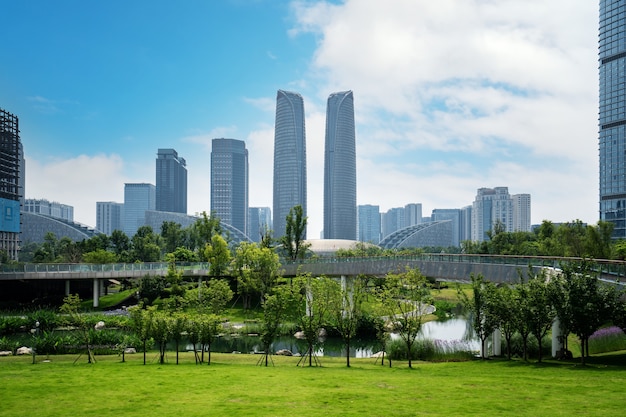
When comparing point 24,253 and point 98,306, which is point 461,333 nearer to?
point 98,306

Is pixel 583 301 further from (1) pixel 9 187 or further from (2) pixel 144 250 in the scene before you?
(1) pixel 9 187

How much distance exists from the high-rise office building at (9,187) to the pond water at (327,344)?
68.0 metres

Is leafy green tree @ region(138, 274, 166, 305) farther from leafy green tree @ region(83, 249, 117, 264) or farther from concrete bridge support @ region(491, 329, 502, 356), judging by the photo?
concrete bridge support @ region(491, 329, 502, 356)

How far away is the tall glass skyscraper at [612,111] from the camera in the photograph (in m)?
109

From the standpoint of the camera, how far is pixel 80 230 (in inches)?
7618

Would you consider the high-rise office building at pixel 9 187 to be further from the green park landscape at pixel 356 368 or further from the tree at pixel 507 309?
the tree at pixel 507 309

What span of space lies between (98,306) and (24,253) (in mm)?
114546

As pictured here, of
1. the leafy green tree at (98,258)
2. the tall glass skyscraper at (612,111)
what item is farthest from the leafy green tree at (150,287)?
the tall glass skyscraper at (612,111)

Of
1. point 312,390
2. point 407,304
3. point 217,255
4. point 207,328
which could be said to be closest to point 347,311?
point 407,304

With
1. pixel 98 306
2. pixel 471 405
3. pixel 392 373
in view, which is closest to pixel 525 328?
pixel 392 373

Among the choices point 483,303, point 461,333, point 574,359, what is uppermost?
point 483,303

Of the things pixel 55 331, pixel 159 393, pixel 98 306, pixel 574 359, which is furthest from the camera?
pixel 98 306

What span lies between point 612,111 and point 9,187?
126 metres

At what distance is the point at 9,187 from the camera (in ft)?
291
